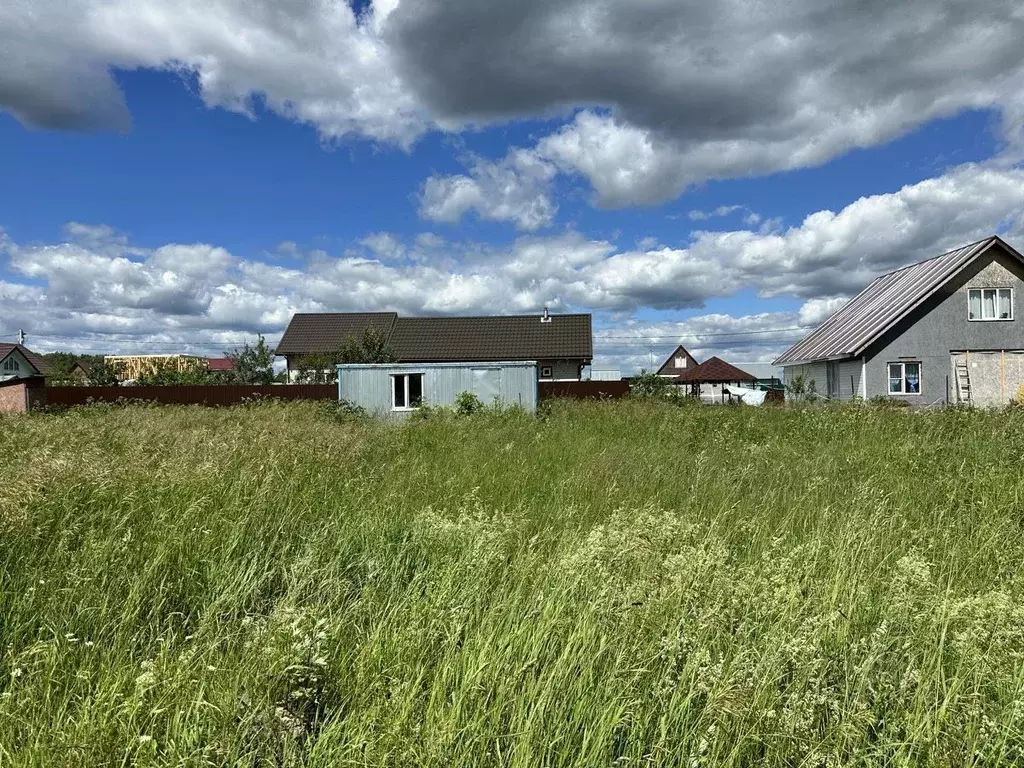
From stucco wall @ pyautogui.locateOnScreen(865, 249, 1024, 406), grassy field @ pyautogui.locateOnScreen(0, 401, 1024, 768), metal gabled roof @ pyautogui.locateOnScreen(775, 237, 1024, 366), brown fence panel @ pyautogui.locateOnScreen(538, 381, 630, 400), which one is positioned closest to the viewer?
grassy field @ pyautogui.locateOnScreen(0, 401, 1024, 768)

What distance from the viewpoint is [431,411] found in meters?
17.7

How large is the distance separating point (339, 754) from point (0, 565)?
8.63 feet

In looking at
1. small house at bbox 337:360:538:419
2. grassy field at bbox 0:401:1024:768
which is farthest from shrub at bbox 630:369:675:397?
grassy field at bbox 0:401:1024:768

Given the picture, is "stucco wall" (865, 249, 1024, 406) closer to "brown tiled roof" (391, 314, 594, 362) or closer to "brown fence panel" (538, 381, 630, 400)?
"brown fence panel" (538, 381, 630, 400)

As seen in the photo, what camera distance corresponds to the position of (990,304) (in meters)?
23.5

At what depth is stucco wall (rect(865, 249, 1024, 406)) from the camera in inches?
917

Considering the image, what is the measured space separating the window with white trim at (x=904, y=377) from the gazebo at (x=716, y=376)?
77.4ft

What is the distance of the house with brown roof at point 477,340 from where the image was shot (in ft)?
127

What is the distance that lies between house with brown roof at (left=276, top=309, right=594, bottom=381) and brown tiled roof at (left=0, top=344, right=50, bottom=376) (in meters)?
26.8

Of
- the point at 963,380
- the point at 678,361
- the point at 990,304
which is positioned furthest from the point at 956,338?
the point at 678,361

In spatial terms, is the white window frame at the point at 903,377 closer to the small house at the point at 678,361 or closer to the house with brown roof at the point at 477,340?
the house with brown roof at the point at 477,340

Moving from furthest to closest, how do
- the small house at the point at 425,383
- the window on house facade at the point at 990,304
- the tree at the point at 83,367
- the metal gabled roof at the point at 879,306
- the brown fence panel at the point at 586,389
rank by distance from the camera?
1. the tree at the point at 83,367
2. the brown fence panel at the point at 586,389
3. the window on house facade at the point at 990,304
4. the metal gabled roof at the point at 879,306
5. the small house at the point at 425,383

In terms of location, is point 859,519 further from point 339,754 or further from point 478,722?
point 339,754

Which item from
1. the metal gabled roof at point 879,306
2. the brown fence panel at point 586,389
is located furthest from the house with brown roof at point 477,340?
the metal gabled roof at point 879,306
